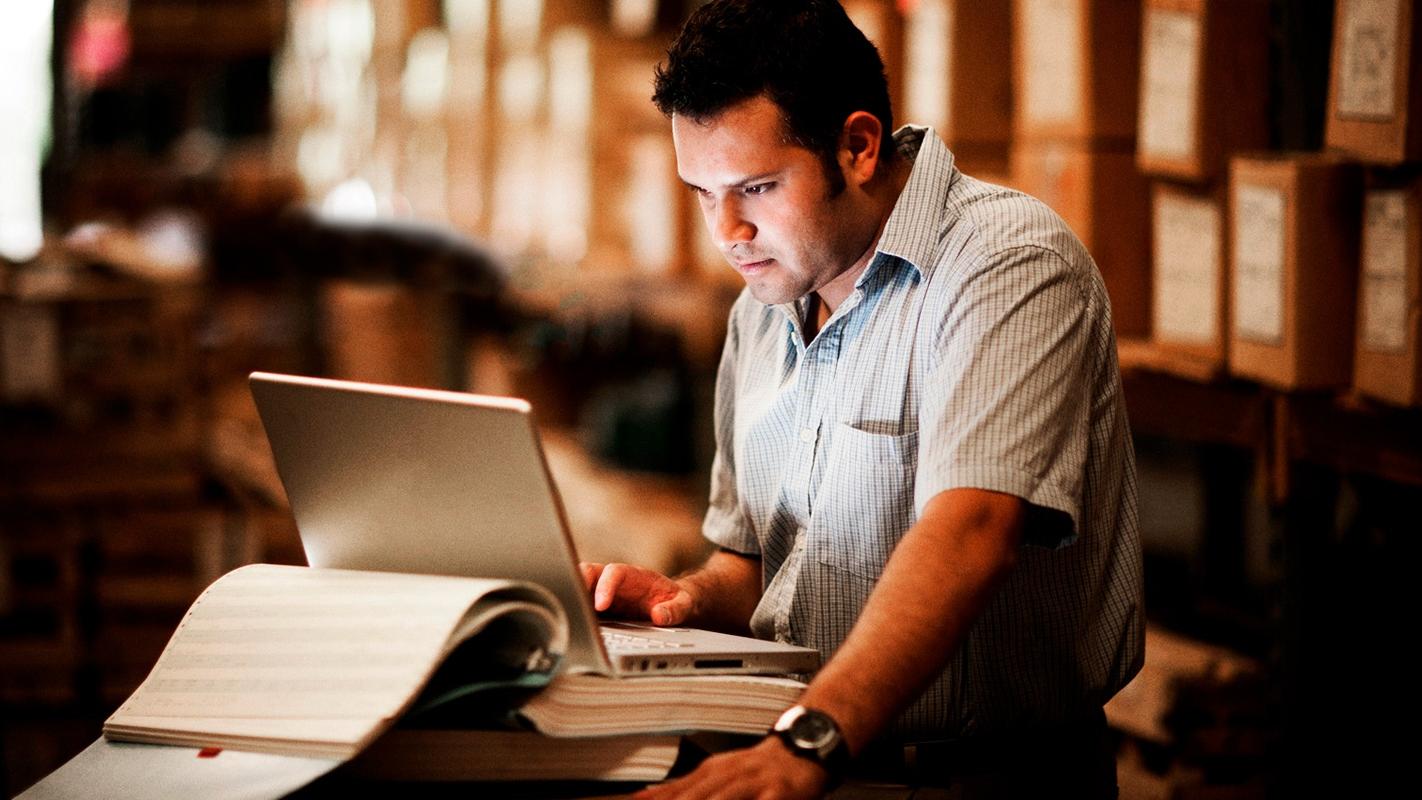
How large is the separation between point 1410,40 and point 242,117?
12898 mm

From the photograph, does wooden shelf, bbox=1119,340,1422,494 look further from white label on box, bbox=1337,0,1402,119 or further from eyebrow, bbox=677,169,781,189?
eyebrow, bbox=677,169,781,189

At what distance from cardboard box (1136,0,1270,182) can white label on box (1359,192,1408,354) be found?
0.45 metres

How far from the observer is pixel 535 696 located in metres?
1.40

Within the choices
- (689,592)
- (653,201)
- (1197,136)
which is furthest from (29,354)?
(1197,136)

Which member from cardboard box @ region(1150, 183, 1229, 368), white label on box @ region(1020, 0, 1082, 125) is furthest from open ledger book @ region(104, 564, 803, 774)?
white label on box @ region(1020, 0, 1082, 125)

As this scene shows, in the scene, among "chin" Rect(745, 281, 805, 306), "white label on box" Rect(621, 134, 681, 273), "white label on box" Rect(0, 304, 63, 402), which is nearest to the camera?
"chin" Rect(745, 281, 805, 306)

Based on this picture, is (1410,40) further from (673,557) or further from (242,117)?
(242,117)

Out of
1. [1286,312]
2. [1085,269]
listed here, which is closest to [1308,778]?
[1286,312]

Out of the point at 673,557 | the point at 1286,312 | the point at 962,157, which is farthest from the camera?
the point at 673,557

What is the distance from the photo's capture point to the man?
5.27 ft

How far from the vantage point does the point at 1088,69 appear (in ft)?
10.2

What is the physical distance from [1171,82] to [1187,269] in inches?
13.9

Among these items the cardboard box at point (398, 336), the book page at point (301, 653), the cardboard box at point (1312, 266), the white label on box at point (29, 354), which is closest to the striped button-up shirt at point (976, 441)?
the book page at point (301, 653)

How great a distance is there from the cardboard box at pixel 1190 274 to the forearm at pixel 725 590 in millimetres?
1128
